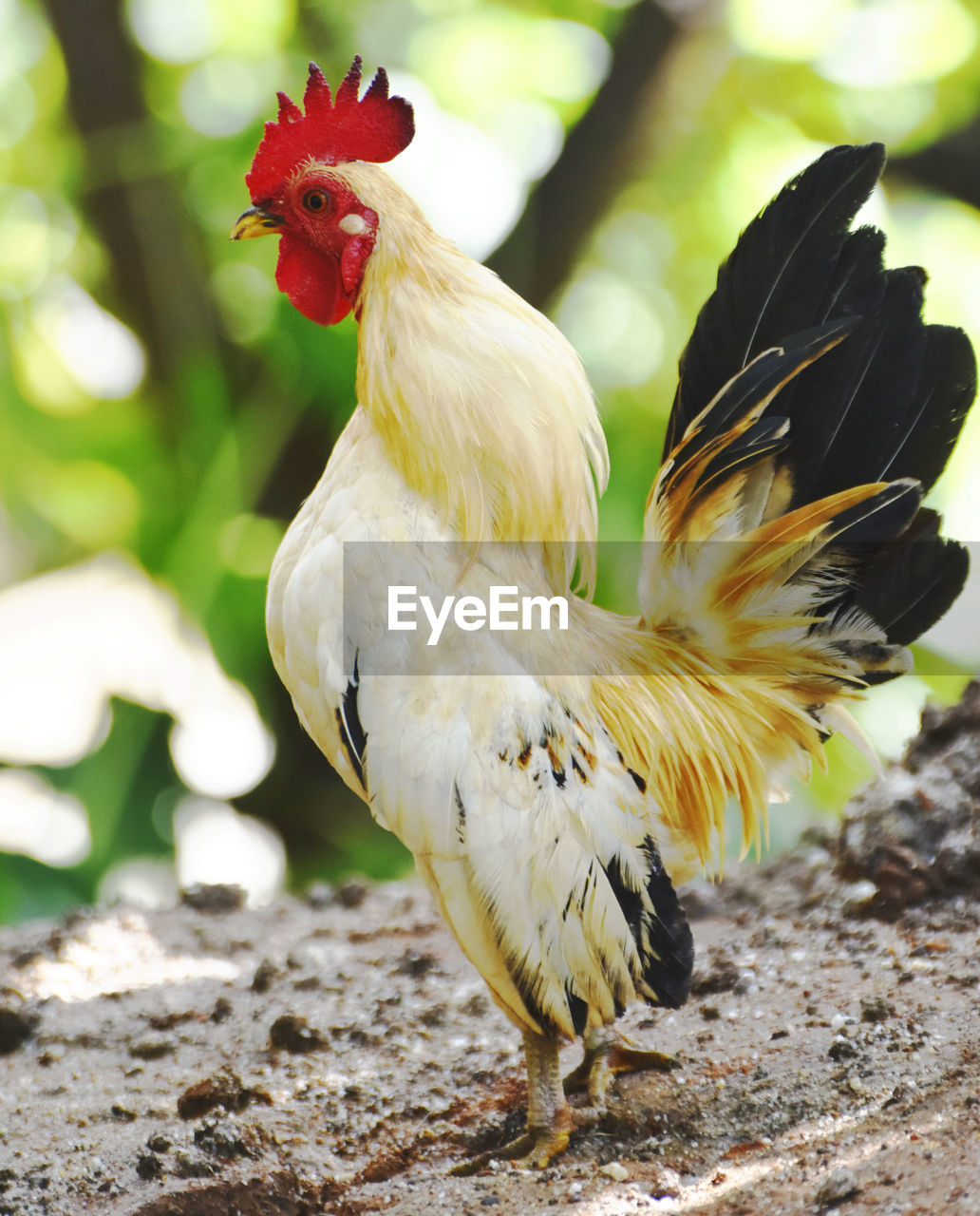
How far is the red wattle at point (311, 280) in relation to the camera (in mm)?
2189

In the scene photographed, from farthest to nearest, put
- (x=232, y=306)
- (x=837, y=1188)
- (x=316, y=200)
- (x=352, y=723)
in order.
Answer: (x=232, y=306), (x=316, y=200), (x=352, y=723), (x=837, y=1188)

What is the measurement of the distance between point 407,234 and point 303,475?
361 centimetres

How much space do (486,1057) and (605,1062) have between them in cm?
35

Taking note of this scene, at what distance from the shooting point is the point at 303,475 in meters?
5.60

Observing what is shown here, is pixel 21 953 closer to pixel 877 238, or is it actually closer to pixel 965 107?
pixel 877 238

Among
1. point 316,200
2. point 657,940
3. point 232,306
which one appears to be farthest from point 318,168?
point 232,306

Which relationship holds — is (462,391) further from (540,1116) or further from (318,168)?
(540,1116)

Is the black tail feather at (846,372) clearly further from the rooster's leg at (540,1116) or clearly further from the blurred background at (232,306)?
the blurred background at (232,306)

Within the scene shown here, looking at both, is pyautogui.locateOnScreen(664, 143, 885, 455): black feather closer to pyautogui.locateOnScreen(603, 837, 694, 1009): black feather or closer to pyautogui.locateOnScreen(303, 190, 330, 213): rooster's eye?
pyautogui.locateOnScreen(303, 190, 330, 213): rooster's eye

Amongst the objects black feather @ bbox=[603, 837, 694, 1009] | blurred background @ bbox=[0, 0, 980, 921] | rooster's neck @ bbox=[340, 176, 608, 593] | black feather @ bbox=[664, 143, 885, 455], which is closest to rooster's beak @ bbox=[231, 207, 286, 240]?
rooster's neck @ bbox=[340, 176, 608, 593]

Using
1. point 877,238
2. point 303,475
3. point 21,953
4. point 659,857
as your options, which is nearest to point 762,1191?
point 659,857

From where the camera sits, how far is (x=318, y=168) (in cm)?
214

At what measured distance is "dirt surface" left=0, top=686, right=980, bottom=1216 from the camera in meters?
1.84

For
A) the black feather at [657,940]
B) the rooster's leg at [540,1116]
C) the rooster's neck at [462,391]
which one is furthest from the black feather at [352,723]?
the rooster's leg at [540,1116]
